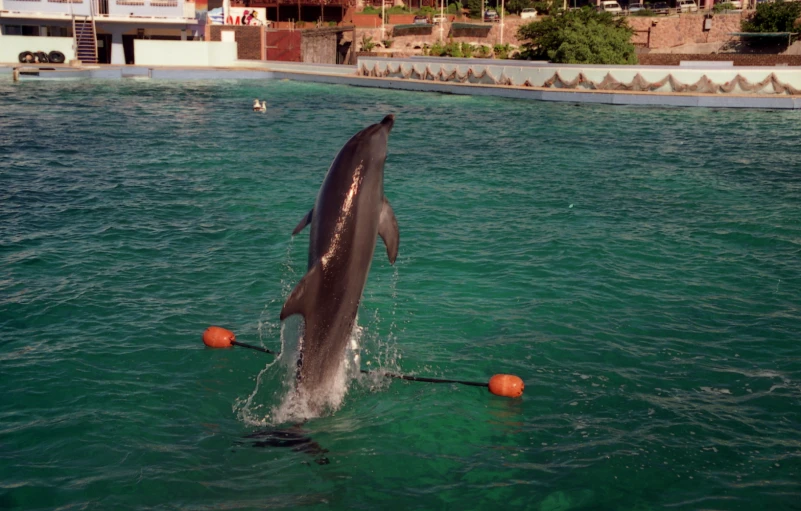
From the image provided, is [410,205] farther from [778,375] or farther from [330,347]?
[330,347]

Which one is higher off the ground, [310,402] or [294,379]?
[294,379]

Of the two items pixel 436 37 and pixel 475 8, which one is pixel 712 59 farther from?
pixel 475 8

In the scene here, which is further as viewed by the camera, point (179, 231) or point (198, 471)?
point (179, 231)

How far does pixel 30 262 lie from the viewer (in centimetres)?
1398

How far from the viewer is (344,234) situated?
7.00 metres

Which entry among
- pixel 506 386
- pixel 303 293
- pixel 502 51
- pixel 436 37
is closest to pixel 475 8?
pixel 436 37

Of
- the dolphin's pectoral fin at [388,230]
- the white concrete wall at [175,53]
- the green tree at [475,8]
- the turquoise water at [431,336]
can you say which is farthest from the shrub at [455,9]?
the dolphin's pectoral fin at [388,230]

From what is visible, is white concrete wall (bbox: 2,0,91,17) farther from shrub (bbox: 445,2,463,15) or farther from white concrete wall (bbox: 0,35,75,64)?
shrub (bbox: 445,2,463,15)

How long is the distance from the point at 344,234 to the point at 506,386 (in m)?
3.31

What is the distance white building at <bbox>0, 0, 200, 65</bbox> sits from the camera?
56938mm

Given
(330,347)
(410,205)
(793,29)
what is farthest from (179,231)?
(793,29)

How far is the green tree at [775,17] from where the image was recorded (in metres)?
61.2

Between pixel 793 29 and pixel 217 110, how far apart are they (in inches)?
1819

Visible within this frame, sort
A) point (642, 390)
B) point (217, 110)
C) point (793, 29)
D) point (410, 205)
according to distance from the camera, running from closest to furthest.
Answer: point (642, 390) < point (410, 205) < point (217, 110) < point (793, 29)
